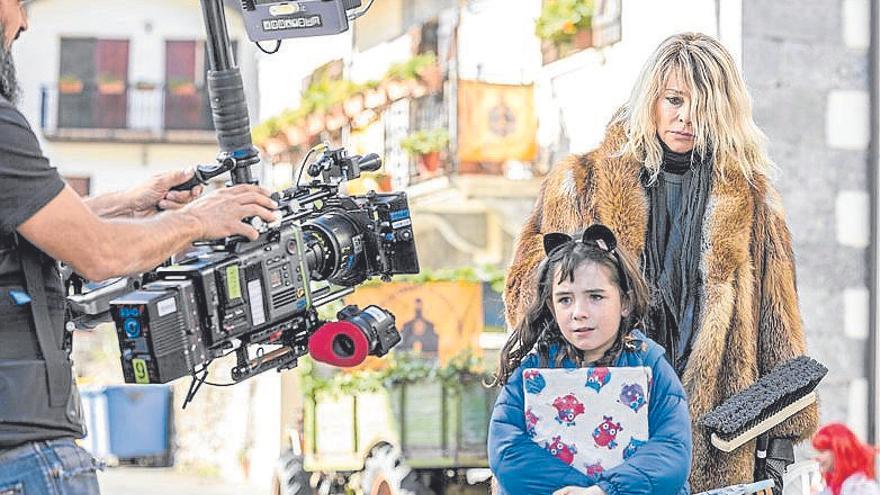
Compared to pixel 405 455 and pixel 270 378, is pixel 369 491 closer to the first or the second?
pixel 405 455

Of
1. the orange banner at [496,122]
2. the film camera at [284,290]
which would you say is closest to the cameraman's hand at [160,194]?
the film camera at [284,290]

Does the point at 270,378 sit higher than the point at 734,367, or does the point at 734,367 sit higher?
the point at 734,367

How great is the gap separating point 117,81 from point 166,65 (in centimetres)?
85

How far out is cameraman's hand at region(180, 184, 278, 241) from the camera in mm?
3156

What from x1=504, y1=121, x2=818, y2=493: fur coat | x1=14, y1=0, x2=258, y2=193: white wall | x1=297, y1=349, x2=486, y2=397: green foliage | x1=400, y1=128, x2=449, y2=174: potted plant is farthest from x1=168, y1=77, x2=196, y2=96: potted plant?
x1=504, y1=121, x2=818, y2=493: fur coat

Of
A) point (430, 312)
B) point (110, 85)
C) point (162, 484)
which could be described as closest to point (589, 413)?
point (430, 312)

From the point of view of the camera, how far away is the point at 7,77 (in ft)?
9.84

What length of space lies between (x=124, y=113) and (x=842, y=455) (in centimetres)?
2494

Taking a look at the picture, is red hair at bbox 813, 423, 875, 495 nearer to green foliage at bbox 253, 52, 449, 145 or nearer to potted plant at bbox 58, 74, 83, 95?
green foliage at bbox 253, 52, 449, 145

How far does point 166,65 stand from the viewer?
2839cm

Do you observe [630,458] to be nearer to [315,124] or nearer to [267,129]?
[315,124]

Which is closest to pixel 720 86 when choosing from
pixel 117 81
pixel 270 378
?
pixel 270 378

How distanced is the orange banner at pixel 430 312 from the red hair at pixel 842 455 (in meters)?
5.49

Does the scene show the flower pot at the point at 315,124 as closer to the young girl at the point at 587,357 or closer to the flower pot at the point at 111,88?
the flower pot at the point at 111,88
